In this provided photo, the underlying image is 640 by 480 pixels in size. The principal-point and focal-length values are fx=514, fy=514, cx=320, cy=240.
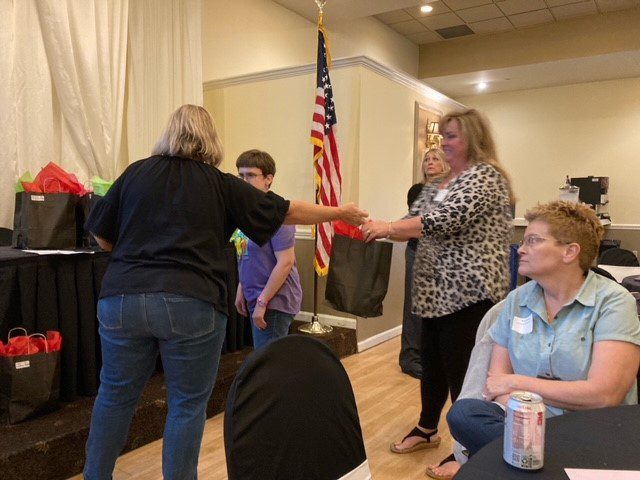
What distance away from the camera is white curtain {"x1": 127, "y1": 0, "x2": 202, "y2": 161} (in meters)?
4.12

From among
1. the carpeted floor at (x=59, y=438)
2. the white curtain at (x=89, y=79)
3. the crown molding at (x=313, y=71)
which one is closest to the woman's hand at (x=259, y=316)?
the carpeted floor at (x=59, y=438)

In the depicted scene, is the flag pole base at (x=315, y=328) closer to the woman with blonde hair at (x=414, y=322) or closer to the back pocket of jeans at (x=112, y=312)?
the woman with blonde hair at (x=414, y=322)

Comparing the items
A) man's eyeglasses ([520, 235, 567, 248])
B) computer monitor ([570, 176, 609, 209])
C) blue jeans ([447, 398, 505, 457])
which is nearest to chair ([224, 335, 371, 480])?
blue jeans ([447, 398, 505, 457])

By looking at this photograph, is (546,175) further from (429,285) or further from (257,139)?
(429,285)

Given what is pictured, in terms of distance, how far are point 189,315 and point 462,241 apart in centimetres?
110

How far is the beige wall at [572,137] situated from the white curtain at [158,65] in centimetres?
561

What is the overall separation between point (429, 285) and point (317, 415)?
1247 mm

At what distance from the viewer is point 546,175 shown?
812 centimetres

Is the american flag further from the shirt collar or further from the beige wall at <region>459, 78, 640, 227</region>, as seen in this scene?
the beige wall at <region>459, 78, 640, 227</region>

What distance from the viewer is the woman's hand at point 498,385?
1406 millimetres

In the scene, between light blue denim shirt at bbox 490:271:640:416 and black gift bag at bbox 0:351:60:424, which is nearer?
light blue denim shirt at bbox 490:271:640:416

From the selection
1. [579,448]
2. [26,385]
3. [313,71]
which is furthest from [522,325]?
[313,71]

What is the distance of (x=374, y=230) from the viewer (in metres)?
2.28

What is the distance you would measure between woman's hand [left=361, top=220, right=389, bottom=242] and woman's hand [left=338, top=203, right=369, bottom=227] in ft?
0.12
